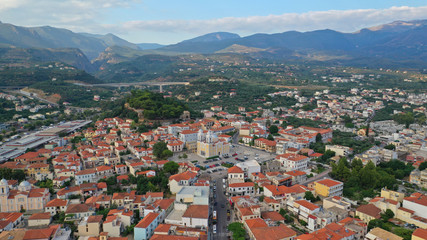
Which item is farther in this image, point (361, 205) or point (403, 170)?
point (403, 170)

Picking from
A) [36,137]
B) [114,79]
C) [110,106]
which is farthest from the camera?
[114,79]

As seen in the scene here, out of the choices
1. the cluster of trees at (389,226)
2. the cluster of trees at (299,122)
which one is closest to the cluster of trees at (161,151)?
the cluster of trees at (389,226)

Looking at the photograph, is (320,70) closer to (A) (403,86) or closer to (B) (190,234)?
(A) (403,86)

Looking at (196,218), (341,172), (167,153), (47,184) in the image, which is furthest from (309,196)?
(47,184)

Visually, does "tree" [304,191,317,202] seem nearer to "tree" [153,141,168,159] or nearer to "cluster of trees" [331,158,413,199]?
"cluster of trees" [331,158,413,199]

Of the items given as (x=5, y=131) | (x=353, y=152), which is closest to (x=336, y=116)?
(x=353, y=152)
